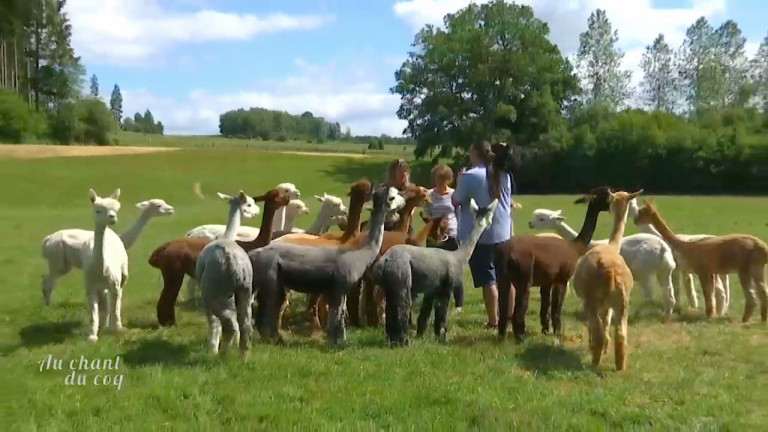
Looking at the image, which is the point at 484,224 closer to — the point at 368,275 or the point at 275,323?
the point at 368,275

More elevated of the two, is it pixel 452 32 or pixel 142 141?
pixel 452 32

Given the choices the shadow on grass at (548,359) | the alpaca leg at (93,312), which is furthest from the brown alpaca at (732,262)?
the alpaca leg at (93,312)

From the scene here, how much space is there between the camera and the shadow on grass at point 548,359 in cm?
732

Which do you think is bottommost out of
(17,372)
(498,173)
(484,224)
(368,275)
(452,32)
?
(17,372)

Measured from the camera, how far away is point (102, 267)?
28.1 ft

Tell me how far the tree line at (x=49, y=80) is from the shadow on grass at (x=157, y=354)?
197 ft

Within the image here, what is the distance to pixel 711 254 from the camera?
9742 millimetres

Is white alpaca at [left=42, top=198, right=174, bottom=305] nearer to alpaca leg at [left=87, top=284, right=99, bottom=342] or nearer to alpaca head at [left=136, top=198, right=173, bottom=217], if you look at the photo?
alpaca head at [left=136, top=198, right=173, bottom=217]

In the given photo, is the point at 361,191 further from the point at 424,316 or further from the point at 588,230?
the point at 588,230

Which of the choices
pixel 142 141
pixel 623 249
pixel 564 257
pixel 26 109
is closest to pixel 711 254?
pixel 623 249

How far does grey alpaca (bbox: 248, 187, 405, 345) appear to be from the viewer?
7844 millimetres

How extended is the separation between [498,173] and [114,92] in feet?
482

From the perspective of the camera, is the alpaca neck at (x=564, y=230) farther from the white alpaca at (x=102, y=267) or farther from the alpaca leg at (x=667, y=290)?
the white alpaca at (x=102, y=267)

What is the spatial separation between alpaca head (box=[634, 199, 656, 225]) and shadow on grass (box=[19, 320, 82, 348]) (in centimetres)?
735
